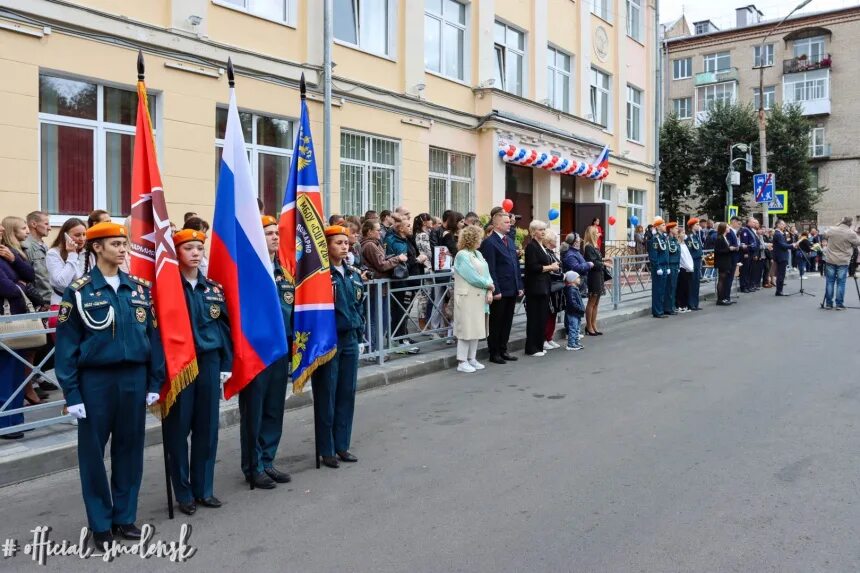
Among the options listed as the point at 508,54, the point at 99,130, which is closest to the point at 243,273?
the point at 99,130

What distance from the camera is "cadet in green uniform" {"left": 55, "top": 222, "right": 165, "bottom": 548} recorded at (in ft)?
13.4

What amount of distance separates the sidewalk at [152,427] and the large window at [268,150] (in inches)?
183

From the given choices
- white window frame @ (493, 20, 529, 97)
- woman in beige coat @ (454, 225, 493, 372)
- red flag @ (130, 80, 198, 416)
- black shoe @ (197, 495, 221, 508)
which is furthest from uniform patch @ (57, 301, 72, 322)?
white window frame @ (493, 20, 529, 97)

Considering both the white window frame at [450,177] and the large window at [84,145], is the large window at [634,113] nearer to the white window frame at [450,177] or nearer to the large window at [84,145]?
the white window frame at [450,177]

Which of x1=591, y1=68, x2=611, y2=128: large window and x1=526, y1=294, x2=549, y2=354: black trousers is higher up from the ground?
x1=591, y1=68, x2=611, y2=128: large window

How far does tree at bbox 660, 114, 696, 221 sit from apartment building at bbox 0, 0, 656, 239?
54.7 feet

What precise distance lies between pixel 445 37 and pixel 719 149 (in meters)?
26.9

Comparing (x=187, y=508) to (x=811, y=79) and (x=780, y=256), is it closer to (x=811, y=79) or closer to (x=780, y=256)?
(x=780, y=256)

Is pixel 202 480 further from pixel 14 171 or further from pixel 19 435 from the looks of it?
pixel 14 171

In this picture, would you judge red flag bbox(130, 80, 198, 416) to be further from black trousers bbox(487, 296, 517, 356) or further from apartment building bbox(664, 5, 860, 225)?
apartment building bbox(664, 5, 860, 225)

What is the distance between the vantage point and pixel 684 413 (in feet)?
23.0

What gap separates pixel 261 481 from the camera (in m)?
5.24

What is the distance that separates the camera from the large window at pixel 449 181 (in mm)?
17312

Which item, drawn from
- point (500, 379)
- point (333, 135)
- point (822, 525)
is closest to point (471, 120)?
point (333, 135)
